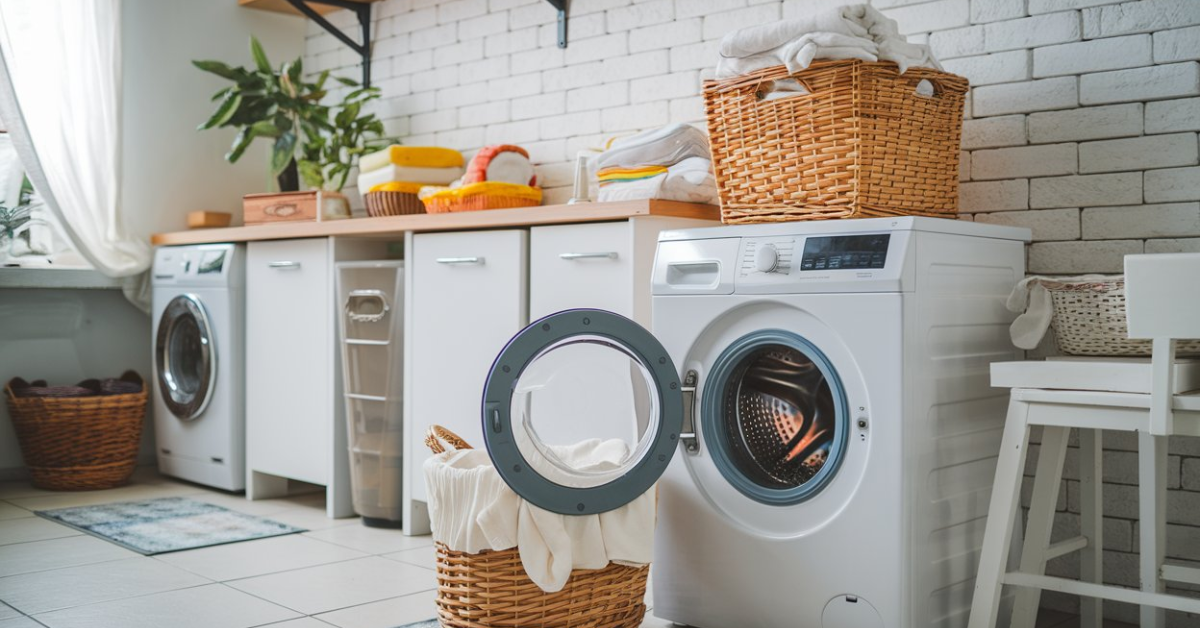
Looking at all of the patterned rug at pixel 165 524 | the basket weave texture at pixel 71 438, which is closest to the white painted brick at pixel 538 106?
the patterned rug at pixel 165 524

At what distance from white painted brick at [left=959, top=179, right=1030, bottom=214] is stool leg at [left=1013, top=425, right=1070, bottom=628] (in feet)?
2.04

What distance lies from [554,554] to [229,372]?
2076mm

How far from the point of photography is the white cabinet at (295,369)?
3361 millimetres

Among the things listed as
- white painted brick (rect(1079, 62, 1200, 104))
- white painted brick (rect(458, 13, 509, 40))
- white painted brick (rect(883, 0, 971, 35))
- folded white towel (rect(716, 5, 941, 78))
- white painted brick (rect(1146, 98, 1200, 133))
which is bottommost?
white painted brick (rect(1146, 98, 1200, 133))

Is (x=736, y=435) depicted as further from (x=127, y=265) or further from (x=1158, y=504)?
(x=127, y=265)

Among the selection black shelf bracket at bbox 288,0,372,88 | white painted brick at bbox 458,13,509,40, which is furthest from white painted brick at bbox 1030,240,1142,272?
black shelf bracket at bbox 288,0,372,88

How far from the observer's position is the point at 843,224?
206cm

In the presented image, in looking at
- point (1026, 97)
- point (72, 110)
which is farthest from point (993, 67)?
point (72, 110)

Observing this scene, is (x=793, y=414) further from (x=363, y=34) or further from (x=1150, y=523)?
(x=363, y=34)

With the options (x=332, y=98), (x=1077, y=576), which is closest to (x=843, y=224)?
(x=1077, y=576)

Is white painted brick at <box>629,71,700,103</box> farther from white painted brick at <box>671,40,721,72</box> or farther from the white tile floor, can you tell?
the white tile floor

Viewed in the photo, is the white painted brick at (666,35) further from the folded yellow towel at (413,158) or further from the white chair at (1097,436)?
the white chair at (1097,436)

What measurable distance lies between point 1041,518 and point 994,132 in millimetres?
924

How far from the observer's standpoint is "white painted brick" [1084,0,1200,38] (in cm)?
226
